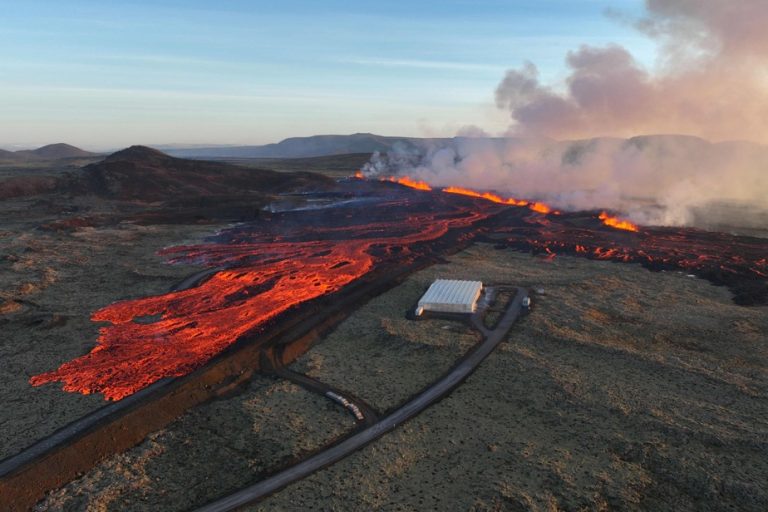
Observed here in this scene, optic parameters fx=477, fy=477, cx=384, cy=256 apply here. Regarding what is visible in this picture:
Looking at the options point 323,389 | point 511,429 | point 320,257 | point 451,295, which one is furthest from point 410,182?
point 511,429

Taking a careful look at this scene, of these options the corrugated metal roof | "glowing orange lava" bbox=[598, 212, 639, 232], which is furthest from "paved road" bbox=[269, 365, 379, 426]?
"glowing orange lava" bbox=[598, 212, 639, 232]

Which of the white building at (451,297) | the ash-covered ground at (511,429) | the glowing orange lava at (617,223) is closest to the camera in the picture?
the ash-covered ground at (511,429)

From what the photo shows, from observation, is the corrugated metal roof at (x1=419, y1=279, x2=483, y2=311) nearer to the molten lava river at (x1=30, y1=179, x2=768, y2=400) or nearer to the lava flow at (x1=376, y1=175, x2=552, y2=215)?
the molten lava river at (x1=30, y1=179, x2=768, y2=400)

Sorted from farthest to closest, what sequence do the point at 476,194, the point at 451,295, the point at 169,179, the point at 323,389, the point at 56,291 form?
the point at 169,179 < the point at 476,194 < the point at 56,291 < the point at 451,295 < the point at 323,389

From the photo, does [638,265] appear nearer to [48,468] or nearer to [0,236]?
[48,468]

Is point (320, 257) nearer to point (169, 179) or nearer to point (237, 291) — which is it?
point (237, 291)

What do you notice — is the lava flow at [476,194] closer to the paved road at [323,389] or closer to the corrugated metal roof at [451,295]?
the corrugated metal roof at [451,295]

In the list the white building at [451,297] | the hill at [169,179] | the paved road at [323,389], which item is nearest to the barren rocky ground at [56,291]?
the paved road at [323,389]
